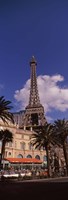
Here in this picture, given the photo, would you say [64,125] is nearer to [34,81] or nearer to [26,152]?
[26,152]

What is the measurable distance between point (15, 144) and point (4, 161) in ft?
62.2

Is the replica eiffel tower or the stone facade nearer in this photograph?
the stone facade

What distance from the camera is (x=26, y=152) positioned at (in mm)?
77875

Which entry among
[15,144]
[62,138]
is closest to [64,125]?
[62,138]

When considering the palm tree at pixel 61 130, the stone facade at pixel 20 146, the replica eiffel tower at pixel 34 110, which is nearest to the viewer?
the palm tree at pixel 61 130

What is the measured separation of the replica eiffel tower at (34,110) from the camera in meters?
105

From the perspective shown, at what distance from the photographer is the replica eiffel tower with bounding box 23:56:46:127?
105 m
